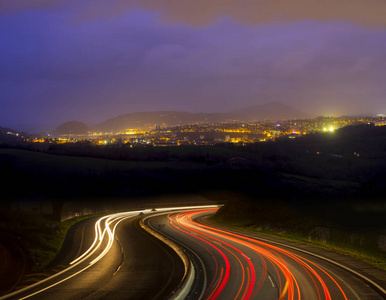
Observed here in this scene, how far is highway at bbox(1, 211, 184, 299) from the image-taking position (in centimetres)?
1461

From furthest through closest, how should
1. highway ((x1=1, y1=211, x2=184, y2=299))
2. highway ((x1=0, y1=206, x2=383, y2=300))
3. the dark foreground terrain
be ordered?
the dark foreground terrain
highway ((x1=1, y1=211, x2=184, y2=299))
highway ((x1=0, y1=206, x2=383, y2=300))

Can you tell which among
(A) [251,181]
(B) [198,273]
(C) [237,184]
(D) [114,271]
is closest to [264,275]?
(B) [198,273]

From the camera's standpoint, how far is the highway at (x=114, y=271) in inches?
575

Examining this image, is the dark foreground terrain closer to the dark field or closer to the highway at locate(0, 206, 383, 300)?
the dark field

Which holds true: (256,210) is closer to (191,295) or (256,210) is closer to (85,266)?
(85,266)

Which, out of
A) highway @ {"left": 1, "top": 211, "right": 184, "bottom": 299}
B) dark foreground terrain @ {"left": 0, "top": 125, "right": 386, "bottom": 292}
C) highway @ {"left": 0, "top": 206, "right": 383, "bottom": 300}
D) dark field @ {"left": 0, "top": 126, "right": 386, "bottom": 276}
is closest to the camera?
highway @ {"left": 0, "top": 206, "right": 383, "bottom": 300}

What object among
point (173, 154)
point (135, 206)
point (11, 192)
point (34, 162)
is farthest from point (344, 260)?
point (173, 154)

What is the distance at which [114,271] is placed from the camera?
18672 millimetres

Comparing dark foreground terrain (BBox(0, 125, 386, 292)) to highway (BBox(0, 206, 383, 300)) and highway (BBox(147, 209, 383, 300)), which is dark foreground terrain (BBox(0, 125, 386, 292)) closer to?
highway (BBox(0, 206, 383, 300))

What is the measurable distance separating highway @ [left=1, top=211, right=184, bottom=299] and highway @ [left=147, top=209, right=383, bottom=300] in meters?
1.50

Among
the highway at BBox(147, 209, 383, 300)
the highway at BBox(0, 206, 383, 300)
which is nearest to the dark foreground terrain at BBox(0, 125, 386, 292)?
the highway at BBox(0, 206, 383, 300)

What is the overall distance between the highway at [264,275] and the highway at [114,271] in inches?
59.2

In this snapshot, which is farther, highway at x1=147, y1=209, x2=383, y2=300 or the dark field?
the dark field

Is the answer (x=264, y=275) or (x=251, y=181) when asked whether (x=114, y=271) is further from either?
(x=251, y=181)
